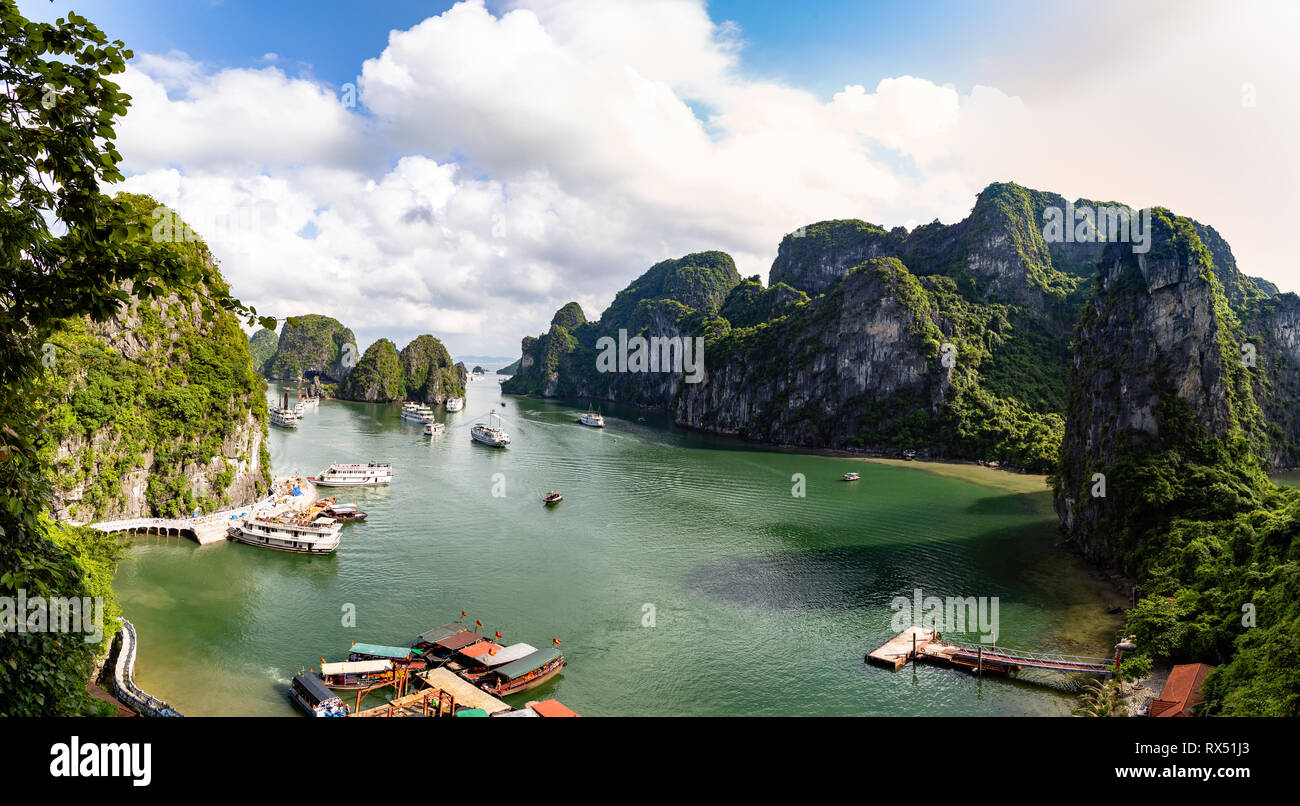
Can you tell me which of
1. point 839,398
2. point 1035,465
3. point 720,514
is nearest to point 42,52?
point 720,514

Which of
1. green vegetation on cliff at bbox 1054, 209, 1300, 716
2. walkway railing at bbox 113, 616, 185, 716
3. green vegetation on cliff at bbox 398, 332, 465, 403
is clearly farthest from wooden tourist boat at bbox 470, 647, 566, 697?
green vegetation on cliff at bbox 398, 332, 465, 403

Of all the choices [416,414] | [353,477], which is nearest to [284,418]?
[416,414]

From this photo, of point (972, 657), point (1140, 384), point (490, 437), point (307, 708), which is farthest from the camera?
point (490, 437)

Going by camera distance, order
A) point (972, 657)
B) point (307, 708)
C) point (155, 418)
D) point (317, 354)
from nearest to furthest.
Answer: point (307, 708)
point (972, 657)
point (155, 418)
point (317, 354)

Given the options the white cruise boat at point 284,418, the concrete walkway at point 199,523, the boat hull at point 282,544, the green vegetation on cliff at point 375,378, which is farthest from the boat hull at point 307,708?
the green vegetation on cliff at point 375,378

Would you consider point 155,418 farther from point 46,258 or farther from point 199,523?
point 46,258
